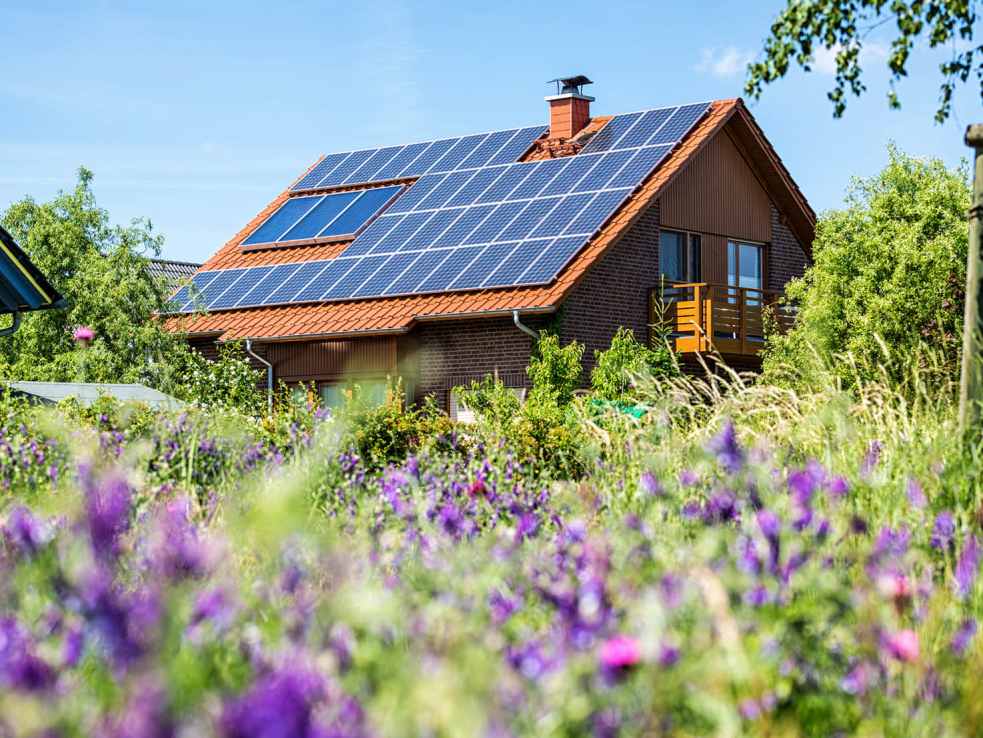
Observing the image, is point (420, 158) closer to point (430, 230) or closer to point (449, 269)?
point (430, 230)

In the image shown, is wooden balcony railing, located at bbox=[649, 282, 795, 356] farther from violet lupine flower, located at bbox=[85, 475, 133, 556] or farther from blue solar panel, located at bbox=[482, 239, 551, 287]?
violet lupine flower, located at bbox=[85, 475, 133, 556]

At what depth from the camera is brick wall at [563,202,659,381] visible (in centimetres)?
2023

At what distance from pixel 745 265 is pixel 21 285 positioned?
14.4 metres

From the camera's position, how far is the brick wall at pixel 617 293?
66.4 feet

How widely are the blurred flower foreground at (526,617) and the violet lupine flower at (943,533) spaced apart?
2cm

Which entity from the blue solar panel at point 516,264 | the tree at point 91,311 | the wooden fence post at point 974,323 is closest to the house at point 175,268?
the tree at point 91,311

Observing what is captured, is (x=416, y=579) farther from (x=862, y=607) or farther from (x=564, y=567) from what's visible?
(x=862, y=607)

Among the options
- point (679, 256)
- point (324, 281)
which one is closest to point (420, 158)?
point (324, 281)

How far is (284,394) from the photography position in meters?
20.9

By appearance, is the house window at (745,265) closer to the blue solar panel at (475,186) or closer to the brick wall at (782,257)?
the brick wall at (782,257)

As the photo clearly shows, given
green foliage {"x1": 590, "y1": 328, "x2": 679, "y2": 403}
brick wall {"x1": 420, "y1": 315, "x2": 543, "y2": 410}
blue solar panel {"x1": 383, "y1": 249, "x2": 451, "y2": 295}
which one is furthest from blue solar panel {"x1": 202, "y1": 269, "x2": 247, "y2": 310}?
green foliage {"x1": 590, "y1": 328, "x2": 679, "y2": 403}

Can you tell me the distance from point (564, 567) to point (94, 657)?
195 centimetres

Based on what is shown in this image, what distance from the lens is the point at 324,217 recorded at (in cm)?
2503

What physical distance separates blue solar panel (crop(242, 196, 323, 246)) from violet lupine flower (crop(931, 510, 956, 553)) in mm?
20604
